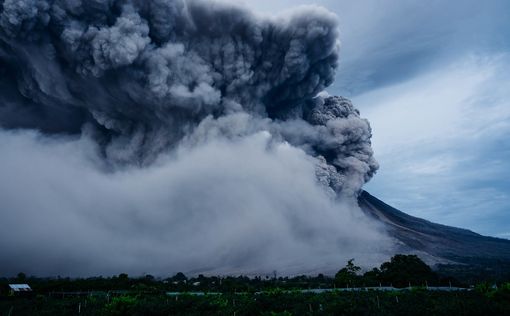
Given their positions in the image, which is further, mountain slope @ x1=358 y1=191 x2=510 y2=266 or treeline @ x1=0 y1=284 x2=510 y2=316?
mountain slope @ x1=358 y1=191 x2=510 y2=266

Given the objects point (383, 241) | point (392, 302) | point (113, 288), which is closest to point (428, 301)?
point (392, 302)

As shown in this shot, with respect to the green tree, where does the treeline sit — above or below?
below

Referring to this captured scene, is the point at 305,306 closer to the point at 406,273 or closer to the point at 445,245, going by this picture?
the point at 406,273

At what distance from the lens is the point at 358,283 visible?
119 ft

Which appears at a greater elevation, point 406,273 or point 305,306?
point 406,273

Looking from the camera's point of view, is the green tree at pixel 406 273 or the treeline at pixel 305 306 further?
the green tree at pixel 406 273

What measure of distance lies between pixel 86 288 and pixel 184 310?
20703mm

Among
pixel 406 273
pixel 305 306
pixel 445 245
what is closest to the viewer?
pixel 305 306

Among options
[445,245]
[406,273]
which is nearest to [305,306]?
[406,273]

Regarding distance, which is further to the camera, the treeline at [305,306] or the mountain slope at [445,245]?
the mountain slope at [445,245]

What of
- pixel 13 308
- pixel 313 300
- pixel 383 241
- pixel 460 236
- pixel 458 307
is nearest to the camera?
pixel 458 307

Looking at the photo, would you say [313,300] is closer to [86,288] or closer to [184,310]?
[184,310]

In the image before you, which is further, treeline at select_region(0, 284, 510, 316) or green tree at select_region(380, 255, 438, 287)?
green tree at select_region(380, 255, 438, 287)

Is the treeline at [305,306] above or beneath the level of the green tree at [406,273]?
beneath
